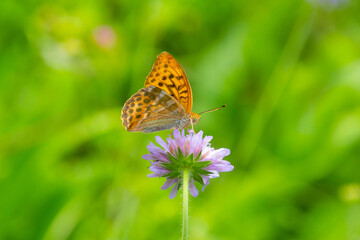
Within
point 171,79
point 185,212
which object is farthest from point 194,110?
point 185,212

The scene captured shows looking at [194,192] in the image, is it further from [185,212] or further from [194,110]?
[194,110]

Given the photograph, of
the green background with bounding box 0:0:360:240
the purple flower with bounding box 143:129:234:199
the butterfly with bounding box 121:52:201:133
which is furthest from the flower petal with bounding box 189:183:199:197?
the green background with bounding box 0:0:360:240

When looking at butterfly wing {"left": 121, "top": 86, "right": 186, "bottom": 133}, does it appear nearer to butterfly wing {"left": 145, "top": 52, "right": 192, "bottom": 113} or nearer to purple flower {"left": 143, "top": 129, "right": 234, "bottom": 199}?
butterfly wing {"left": 145, "top": 52, "right": 192, "bottom": 113}

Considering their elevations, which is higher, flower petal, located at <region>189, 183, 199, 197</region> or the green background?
the green background

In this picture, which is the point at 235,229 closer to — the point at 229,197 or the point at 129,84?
the point at 229,197

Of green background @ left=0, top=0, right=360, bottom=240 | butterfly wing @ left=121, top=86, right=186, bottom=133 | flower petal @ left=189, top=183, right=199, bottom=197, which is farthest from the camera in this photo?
green background @ left=0, top=0, right=360, bottom=240

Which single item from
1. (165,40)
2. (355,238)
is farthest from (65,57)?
(355,238)

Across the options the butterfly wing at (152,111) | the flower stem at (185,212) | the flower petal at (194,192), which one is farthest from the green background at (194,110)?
the flower stem at (185,212)

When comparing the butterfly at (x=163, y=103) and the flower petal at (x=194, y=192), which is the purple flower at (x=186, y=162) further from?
the butterfly at (x=163, y=103)
